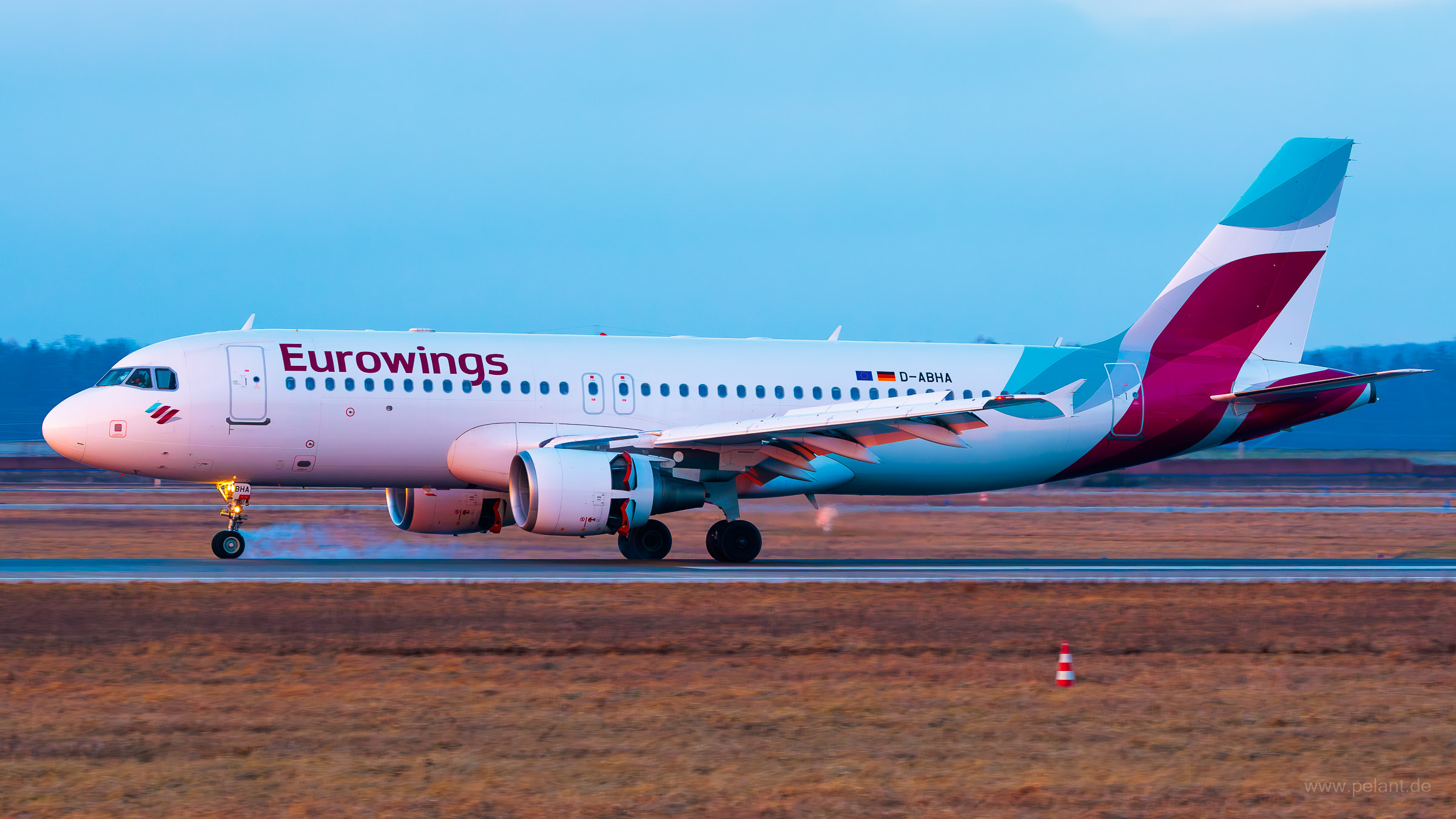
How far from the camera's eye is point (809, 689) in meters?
13.7

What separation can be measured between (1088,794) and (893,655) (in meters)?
6.31

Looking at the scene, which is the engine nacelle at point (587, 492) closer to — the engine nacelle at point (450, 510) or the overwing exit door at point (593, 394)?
the overwing exit door at point (593, 394)

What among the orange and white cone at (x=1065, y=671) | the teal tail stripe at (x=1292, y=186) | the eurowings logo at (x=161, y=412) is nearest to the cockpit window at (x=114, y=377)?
the eurowings logo at (x=161, y=412)

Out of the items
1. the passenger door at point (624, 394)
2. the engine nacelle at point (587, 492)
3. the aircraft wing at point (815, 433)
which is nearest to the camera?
the engine nacelle at point (587, 492)

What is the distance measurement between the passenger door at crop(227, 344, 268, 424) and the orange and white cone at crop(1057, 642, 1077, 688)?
16.5 meters

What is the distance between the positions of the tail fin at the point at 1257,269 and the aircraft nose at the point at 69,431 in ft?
67.5

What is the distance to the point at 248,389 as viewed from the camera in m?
26.5

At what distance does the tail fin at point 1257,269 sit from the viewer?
→ 32.0 m

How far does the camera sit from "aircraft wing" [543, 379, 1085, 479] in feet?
88.1

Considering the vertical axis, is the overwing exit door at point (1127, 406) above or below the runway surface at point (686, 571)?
above

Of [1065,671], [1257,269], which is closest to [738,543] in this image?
[1257,269]

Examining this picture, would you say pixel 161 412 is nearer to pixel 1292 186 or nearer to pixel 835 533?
pixel 835 533

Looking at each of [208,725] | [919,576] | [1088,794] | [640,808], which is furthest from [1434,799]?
[919,576]

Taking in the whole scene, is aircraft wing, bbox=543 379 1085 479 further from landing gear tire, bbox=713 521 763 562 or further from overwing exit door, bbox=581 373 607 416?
landing gear tire, bbox=713 521 763 562
